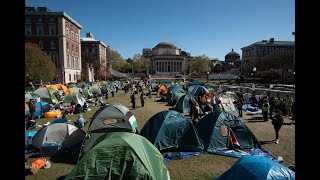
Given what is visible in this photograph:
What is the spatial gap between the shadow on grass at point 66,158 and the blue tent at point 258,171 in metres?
6.26

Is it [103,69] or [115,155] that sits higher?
[103,69]

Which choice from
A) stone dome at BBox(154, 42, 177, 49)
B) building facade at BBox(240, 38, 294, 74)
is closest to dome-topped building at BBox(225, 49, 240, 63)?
stone dome at BBox(154, 42, 177, 49)

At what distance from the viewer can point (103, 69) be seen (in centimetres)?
8231

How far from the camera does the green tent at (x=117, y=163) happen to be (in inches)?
244

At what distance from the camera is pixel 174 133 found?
36.0 feet

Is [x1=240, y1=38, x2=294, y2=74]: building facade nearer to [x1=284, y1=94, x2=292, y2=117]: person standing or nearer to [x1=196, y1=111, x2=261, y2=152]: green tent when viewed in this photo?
[x1=284, y1=94, x2=292, y2=117]: person standing

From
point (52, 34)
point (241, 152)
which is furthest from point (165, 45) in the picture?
point (241, 152)

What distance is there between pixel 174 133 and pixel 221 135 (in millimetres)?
1999

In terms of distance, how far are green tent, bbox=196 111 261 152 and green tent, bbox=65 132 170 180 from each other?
448 cm

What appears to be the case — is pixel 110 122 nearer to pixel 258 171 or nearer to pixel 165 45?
pixel 258 171
